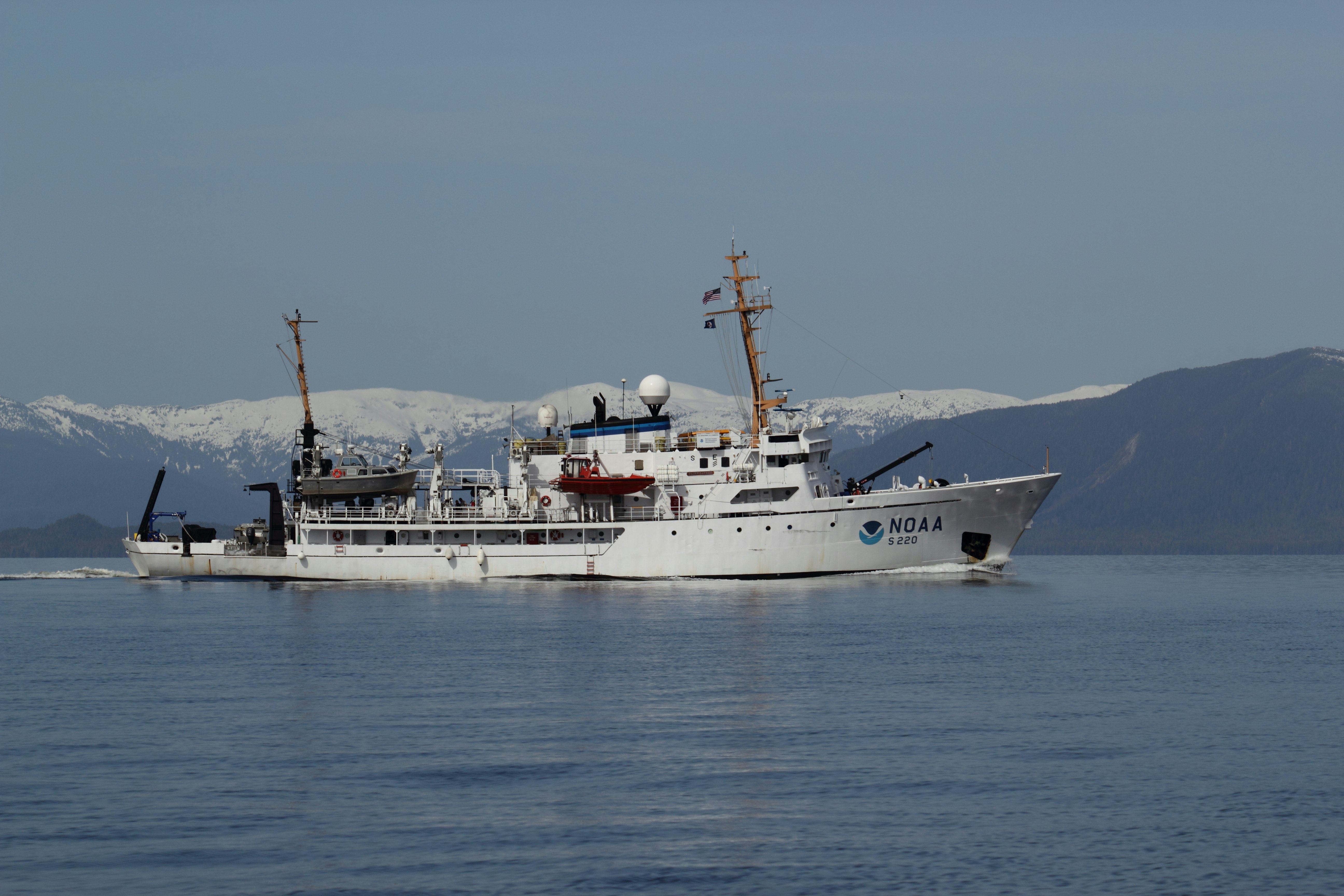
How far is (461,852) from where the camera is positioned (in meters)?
22.8

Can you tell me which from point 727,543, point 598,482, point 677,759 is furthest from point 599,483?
point 677,759

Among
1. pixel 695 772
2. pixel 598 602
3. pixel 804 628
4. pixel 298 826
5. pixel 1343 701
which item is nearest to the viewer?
pixel 298 826

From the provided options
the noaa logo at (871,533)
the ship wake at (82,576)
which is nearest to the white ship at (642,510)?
the noaa logo at (871,533)

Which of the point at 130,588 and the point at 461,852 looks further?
the point at 130,588

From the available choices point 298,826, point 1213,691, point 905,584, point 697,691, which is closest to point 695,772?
point 298,826

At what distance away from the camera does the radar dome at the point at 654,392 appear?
267 ft

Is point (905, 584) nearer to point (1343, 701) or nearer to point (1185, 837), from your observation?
point (1343, 701)

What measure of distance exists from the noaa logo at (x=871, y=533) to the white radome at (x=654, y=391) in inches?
565

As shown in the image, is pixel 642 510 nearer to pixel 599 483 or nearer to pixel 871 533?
pixel 599 483

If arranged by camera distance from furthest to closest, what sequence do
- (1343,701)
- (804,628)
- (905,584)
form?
(905,584), (804,628), (1343,701)

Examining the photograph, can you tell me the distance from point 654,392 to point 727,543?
1189cm

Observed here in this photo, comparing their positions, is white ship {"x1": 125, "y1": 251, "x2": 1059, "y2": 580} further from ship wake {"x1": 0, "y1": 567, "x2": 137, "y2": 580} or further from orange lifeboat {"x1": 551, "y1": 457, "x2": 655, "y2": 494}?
ship wake {"x1": 0, "y1": 567, "x2": 137, "y2": 580}

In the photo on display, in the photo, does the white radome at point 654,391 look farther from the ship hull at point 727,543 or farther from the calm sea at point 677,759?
the calm sea at point 677,759

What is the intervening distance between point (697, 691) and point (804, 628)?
16.7 meters
